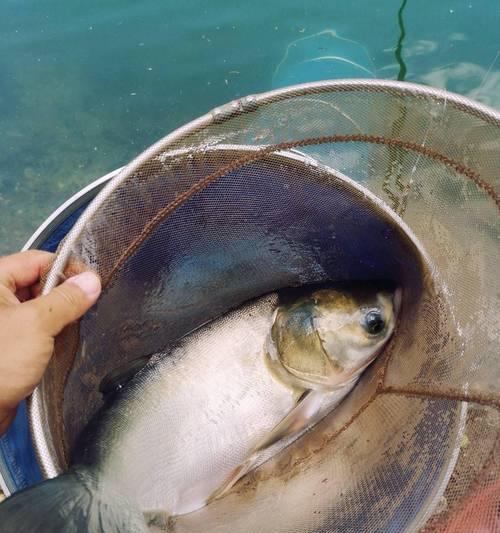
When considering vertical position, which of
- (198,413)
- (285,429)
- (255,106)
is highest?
(255,106)

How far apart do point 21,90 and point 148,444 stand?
6.96 feet

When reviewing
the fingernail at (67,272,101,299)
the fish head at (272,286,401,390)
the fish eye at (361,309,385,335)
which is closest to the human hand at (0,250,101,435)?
the fingernail at (67,272,101,299)

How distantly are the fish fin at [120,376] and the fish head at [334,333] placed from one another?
1.19 ft

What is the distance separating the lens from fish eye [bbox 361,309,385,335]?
152 centimetres

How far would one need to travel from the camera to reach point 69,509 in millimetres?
1052

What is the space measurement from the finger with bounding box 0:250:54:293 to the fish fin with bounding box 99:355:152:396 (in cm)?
30

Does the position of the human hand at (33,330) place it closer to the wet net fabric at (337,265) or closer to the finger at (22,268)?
the wet net fabric at (337,265)

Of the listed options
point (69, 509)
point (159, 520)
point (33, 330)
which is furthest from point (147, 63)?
point (69, 509)

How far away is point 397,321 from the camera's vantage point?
5.21 feet

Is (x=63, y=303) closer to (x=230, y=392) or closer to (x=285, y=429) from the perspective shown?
(x=230, y=392)

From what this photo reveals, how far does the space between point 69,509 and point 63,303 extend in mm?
374

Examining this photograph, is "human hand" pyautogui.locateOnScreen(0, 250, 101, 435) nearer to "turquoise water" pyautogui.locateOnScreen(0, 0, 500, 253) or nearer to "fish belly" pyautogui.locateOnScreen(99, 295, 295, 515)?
"fish belly" pyautogui.locateOnScreen(99, 295, 295, 515)

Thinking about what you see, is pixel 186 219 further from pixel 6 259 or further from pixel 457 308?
pixel 457 308

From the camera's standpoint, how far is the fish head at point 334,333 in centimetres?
154
